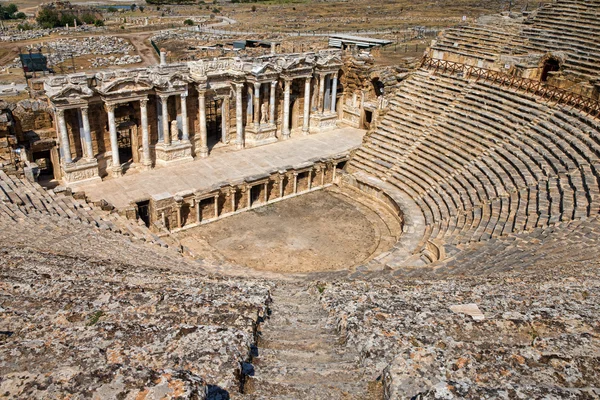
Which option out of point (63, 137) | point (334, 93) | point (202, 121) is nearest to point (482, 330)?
point (63, 137)

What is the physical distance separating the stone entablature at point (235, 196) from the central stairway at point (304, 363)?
461 inches

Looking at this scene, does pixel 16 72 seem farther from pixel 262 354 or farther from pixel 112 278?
pixel 262 354

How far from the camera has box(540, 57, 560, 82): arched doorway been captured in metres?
23.0

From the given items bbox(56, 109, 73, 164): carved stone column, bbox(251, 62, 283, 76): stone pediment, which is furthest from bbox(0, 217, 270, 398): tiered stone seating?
bbox(251, 62, 283, 76): stone pediment

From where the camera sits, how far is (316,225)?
20125 mm

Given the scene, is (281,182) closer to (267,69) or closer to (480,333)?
(267,69)

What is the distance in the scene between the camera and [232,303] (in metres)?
7.11

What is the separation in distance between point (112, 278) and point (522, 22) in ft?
84.1

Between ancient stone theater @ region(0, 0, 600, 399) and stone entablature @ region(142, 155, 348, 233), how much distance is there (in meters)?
0.10

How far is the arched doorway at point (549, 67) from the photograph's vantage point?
Answer: 75.5 ft

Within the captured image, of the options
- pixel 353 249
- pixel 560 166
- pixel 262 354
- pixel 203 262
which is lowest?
pixel 353 249

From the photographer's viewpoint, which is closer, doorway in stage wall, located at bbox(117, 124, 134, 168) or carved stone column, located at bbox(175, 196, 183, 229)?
carved stone column, located at bbox(175, 196, 183, 229)

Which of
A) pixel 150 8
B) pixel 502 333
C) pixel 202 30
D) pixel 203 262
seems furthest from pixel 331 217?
pixel 150 8

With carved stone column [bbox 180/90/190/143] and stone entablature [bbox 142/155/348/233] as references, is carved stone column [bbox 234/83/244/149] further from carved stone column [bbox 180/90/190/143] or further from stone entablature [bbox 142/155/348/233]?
stone entablature [bbox 142/155/348/233]
